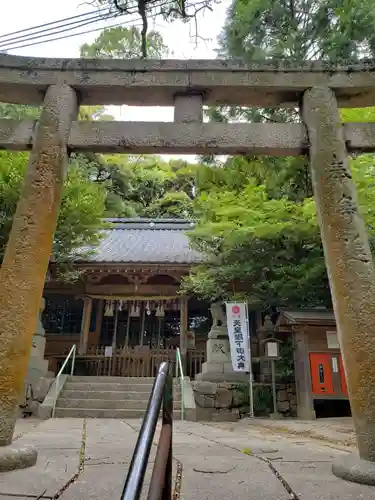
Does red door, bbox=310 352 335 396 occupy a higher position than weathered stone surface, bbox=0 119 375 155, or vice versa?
weathered stone surface, bbox=0 119 375 155

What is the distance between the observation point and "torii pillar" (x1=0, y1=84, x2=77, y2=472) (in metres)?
3.18

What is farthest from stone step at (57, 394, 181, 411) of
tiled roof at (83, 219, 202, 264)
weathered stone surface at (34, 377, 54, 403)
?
tiled roof at (83, 219, 202, 264)

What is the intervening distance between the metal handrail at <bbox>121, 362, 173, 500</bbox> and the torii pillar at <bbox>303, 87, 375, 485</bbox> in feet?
5.97

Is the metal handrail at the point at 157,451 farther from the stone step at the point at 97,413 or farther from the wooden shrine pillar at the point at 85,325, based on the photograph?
the wooden shrine pillar at the point at 85,325

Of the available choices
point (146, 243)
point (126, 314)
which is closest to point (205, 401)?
point (126, 314)

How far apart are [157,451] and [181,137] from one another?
3335 millimetres

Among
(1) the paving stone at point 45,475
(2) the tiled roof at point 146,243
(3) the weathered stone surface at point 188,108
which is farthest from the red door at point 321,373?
(3) the weathered stone surface at point 188,108

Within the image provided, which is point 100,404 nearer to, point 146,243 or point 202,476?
point 202,476

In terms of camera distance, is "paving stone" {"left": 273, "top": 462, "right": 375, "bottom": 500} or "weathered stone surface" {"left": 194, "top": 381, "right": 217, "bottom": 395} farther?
"weathered stone surface" {"left": 194, "top": 381, "right": 217, "bottom": 395}

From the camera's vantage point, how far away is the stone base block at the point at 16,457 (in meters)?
2.84

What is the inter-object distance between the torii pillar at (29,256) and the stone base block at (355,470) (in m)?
2.32

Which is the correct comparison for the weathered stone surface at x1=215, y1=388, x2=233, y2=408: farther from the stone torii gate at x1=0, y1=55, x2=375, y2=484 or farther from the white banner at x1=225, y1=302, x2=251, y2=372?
the stone torii gate at x1=0, y1=55, x2=375, y2=484

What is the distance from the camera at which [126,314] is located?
1530 centimetres

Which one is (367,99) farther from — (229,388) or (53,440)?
(229,388)
